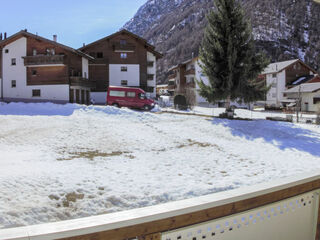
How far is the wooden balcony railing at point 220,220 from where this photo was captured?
188 cm

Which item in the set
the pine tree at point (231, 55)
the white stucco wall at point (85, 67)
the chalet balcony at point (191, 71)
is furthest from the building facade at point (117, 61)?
the pine tree at point (231, 55)

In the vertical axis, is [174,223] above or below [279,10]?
below

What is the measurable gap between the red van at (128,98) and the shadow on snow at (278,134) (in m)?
10.0

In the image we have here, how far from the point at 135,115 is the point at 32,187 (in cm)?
1581

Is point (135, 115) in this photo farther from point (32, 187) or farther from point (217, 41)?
point (32, 187)

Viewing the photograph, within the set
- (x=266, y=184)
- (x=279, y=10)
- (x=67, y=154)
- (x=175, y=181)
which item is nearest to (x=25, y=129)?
(x=67, y=154)

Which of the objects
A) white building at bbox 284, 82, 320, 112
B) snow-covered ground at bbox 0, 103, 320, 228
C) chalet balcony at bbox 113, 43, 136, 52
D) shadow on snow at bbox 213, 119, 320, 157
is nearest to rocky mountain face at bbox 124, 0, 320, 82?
white building at bbox 284, 82, 320, 112

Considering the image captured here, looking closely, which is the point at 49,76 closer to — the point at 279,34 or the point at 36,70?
the point at 36,70

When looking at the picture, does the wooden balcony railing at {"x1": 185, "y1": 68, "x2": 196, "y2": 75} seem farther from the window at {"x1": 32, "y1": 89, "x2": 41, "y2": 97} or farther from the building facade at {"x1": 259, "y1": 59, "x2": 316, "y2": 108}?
the window at {"x1": 32, "y1": 89, "x2": 41, "y2": 97}

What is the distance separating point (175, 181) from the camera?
823 cm

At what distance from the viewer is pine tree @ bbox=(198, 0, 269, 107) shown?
77.0ft

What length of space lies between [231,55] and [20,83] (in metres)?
25.9

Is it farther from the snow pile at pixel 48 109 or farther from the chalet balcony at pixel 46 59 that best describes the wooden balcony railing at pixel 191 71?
the snow pile at pixel 48 109

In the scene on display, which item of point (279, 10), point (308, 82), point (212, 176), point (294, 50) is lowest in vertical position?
point (212, 176)
